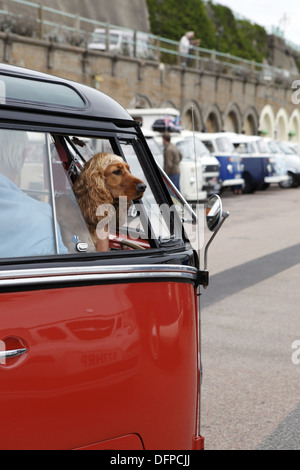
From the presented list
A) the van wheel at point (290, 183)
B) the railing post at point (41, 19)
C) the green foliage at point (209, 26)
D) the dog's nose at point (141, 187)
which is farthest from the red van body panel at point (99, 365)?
the green foliage at point (209, 26)

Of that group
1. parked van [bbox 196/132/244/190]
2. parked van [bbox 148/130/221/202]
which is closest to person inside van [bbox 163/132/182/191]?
parked van [bbox 148/130/221/202]

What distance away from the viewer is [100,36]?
3253 centimetres

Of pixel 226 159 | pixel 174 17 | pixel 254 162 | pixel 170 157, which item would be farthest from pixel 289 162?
pixel 174 17

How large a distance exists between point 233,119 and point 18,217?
49.9 meters

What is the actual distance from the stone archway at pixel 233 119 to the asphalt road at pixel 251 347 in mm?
37951

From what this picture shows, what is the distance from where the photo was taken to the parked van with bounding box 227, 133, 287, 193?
87.2ft

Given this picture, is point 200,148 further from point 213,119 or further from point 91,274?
point 213,119

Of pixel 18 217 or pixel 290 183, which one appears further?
pixel 290 183

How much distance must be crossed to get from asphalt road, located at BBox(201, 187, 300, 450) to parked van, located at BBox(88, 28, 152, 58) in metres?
21.7

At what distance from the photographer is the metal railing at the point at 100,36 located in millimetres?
27547

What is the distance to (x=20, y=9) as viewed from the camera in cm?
2739

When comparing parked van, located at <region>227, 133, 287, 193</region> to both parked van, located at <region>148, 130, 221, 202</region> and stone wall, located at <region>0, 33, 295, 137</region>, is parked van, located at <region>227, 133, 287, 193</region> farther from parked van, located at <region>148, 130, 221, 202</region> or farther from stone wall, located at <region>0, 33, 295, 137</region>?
stone wall, located at <region>0, 33, 295, 137</region>

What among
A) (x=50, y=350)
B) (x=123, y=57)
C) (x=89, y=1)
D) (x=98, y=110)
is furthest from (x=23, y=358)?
(x=89, y=1)
